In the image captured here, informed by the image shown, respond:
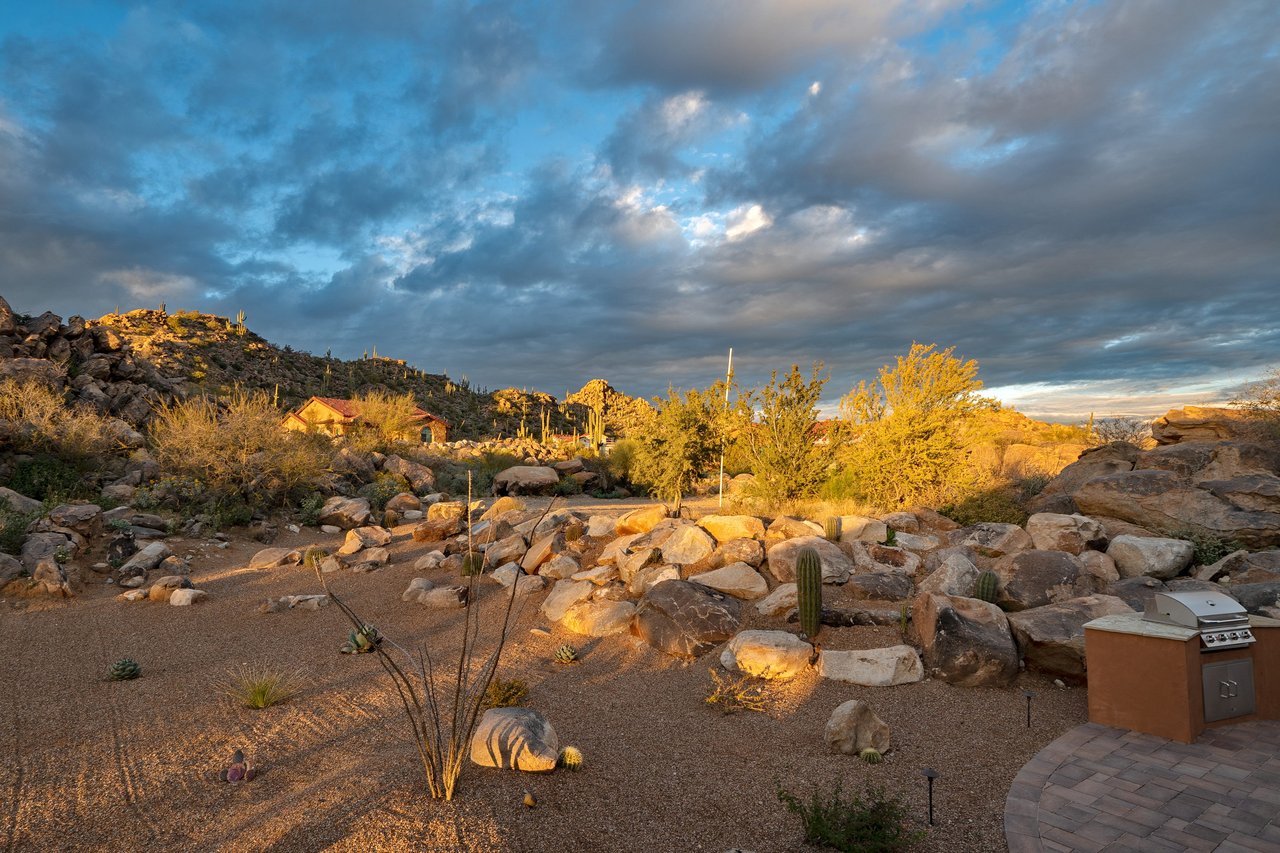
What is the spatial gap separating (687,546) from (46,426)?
1695cm

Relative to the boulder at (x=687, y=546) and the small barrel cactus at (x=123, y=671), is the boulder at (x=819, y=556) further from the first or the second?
the small barrel cactus at (x=123, y=671)

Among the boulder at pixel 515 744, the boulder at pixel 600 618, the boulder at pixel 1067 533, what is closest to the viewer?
the boulder at pixel 515 744

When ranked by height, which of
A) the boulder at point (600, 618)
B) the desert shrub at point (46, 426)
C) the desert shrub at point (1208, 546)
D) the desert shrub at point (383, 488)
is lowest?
the boulder at point (600, 618)

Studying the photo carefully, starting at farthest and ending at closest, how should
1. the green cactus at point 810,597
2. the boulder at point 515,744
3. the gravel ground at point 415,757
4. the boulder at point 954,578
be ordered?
the boulder at point 954,578
the green cactus at point 810,597
the boulder at point 515,744
the gravel ground at point 415,757

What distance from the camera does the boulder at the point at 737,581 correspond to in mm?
9930

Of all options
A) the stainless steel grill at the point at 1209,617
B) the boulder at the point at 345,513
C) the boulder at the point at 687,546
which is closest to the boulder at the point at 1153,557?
the stainless steel grill at the point at 1209,617

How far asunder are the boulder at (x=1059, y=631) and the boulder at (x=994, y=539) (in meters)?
2.86

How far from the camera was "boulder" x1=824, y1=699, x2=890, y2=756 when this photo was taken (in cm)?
561

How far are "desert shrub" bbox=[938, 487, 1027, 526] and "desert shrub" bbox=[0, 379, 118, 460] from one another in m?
21.2

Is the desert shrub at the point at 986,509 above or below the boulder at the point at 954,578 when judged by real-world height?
above

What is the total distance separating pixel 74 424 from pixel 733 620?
721 inches

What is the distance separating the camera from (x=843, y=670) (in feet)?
24.4

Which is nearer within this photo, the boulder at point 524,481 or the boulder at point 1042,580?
the boulder at point 1042,580

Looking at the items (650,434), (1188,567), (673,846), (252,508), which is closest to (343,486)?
(252,508)
